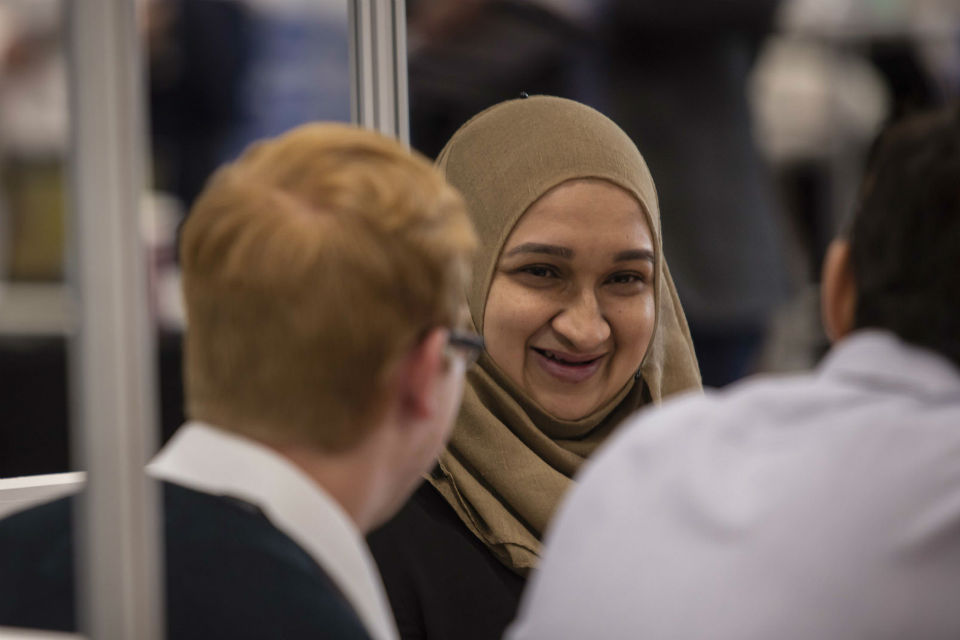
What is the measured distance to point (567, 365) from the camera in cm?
182

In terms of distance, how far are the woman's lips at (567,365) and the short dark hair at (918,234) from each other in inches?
35.3

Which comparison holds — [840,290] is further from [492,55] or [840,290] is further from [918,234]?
[492,55]

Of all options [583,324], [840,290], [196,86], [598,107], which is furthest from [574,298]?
[196,86]

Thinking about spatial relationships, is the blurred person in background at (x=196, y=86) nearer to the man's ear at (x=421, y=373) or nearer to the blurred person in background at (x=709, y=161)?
the blurred person in background at (x=709, y=161)

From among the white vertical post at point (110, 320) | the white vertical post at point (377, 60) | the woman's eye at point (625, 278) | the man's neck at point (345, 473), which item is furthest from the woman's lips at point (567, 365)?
the white vertical post at point (110, 320)

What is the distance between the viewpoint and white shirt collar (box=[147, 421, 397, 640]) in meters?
0.98

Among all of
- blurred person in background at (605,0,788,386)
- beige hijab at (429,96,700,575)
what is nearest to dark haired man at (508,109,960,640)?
beige hijab at (429,96,700,575)

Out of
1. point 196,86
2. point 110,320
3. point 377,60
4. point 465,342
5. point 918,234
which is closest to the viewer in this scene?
point 110,320

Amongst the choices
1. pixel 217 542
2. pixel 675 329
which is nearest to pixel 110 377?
pixel 217 542

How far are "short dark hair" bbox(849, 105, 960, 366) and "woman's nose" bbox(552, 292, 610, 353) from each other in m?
0.85

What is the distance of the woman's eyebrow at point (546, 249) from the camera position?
1757mm

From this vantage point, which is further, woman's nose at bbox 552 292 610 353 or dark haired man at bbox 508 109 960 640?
woman's nose at bbox 552 292 610 353

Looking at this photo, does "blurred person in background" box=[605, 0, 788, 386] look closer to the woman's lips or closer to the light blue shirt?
the woman's lips

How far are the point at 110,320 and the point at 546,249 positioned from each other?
3.47 ft
